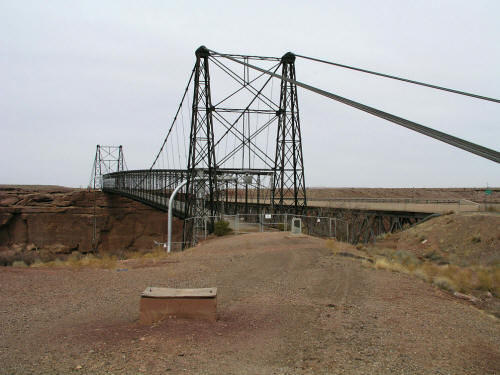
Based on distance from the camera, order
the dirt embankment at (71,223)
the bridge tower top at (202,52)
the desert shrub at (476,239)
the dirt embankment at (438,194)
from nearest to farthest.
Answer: the desert shrub at (476,239) < the bridge tower top at (202,52) < the dirt embankment at (71,223) < the dirt embankment at (438,194)

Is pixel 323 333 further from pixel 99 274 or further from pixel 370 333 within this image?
pixel 99 274

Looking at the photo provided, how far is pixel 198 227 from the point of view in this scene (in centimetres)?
2453

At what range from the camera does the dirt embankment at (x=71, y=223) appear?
58.0m

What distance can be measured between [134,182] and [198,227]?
38626 millimetres

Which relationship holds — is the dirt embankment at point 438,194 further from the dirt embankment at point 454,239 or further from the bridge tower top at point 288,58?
the bridge tower top at point 288,58

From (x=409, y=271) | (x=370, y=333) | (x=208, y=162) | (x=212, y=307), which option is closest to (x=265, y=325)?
(x=212, y=307)

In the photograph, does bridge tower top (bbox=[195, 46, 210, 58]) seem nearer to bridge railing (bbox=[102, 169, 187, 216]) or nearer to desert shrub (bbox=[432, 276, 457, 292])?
bridge railing (bbox=[102, 169, 187, 216])

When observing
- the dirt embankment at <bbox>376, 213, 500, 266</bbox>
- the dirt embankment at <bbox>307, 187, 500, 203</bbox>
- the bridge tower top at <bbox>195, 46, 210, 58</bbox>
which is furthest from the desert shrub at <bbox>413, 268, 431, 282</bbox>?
the dirt embankment at <bbox>307, 187, 500, 203</bbox>

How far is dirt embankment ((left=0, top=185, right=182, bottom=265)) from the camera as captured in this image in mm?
58000

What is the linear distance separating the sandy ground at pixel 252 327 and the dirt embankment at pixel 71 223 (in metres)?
46.1

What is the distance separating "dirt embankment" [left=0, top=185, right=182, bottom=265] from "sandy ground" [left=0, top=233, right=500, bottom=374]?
1817 inches

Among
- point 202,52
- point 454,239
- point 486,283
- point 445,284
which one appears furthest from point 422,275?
point 202,52

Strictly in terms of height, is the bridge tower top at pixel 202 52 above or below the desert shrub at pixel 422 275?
above

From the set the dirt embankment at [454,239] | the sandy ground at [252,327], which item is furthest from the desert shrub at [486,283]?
the dirt embankment at [454,239]
